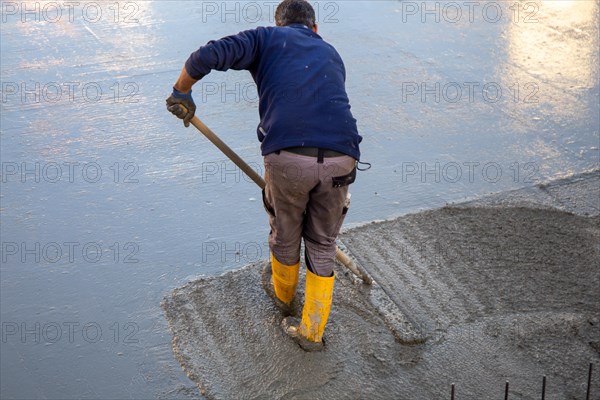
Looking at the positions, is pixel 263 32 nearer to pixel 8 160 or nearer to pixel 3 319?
pixel 3 319

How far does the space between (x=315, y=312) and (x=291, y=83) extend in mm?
1123

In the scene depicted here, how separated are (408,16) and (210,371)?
17.2 ft

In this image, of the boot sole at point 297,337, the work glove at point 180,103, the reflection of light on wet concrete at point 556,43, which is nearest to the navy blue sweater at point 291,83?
the work glove at point 180,103

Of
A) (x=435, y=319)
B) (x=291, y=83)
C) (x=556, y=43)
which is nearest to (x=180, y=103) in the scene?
(x=291, y=83)

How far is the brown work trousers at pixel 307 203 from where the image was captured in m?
3.78

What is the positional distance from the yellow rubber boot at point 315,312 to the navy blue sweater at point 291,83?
656mm

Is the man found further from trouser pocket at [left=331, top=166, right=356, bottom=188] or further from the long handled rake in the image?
the long handled rake

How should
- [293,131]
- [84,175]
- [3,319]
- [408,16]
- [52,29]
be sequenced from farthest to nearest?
[408,16] → [52,29] → [84,175] → [3,319] → [293,131]

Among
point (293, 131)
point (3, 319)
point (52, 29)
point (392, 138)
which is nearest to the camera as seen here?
point (293, 131)

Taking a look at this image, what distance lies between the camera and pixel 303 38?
12.7 feet

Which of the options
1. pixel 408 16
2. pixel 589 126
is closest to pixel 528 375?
pixel 589 126

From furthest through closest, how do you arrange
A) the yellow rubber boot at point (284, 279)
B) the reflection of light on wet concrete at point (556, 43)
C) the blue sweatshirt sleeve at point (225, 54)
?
the reflection of light on wet concrete at point (556, 43)
the yellow rubber boot at point (284, 279)
the blue sweatshirt sleeve at point (225, 54)

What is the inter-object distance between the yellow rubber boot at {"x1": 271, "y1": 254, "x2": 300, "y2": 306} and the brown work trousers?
0.14 feet

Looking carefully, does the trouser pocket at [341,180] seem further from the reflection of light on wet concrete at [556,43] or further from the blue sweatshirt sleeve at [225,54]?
the reflection of light on wet concrete at [556,43]
